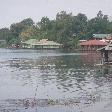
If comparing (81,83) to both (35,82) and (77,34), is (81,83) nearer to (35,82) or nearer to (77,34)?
(35,82)

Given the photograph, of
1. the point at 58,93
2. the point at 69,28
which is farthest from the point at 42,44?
the point at 58,93

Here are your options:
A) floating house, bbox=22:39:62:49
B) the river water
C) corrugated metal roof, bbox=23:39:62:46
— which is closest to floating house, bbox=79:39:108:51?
floating house, bbox=22:39:62:49

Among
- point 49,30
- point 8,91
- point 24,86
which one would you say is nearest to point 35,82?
point 24,86

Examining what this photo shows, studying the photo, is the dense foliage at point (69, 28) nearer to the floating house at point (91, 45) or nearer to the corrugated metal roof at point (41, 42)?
the corrugated metal roof at point (41, 42)

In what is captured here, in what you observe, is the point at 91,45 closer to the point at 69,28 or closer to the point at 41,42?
the point at 69,28

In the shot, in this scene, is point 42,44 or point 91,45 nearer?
point 91,45

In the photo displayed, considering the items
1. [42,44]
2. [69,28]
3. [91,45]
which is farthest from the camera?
[42,44]

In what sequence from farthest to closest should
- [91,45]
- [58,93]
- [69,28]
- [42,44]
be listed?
[42,44]
[69,28]
[91,45]
[58,93]

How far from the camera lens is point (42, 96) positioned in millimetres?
30438

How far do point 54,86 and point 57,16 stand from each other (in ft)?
378

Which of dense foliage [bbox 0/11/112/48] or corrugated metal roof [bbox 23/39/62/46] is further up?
dense foliage [bbox 0/11/112/48]

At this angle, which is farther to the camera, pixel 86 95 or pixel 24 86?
pixel 24 86

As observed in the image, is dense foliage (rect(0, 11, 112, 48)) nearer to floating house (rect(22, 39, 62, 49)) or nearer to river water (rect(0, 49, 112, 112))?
floating house (rect(22, 39, 62, 49))

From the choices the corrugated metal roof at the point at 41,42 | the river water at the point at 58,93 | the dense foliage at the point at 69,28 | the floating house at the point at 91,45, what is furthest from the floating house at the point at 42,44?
the river water at the point at 58,93
